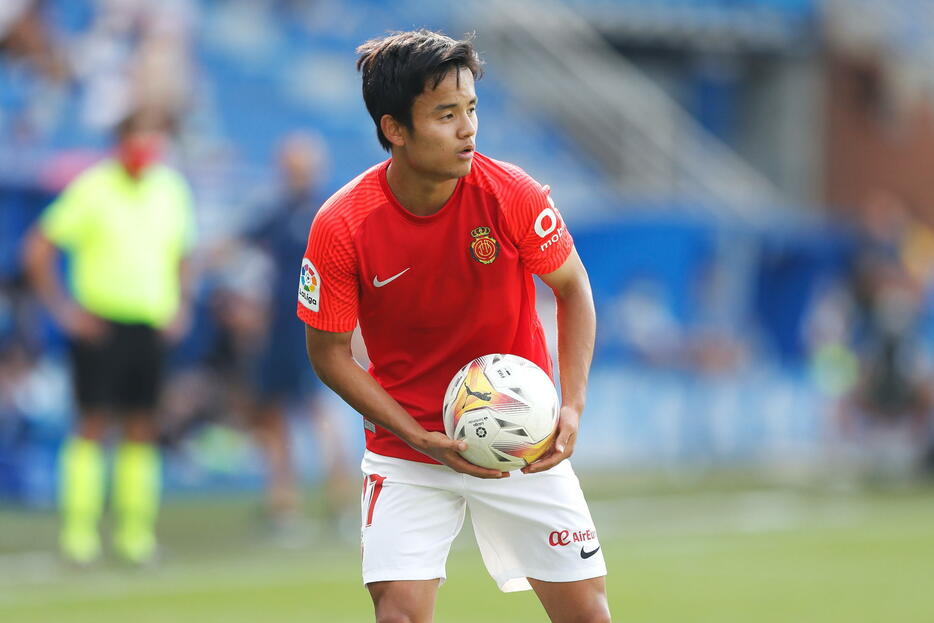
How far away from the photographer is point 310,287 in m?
4.49

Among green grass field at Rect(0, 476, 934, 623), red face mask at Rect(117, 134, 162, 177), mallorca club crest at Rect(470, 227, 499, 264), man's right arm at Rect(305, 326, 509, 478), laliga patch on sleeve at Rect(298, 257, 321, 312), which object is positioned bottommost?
green grass field at Rect(0, 476, 934, 623)

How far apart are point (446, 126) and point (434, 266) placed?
0.44m

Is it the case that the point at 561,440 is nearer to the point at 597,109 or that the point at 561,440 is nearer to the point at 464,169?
the point at 464,169

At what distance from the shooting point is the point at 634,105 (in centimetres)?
2150

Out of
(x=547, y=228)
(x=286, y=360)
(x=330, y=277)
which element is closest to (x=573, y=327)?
(x=547, y=228)

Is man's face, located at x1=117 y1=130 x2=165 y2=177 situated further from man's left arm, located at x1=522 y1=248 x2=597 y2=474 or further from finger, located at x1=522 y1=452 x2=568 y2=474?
finger, located at x1=522 y1=452 x2=568 y2=474

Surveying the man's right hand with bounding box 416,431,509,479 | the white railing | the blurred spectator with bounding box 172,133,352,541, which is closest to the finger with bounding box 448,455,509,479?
the man's right hand with bounding box 416,431,509,479

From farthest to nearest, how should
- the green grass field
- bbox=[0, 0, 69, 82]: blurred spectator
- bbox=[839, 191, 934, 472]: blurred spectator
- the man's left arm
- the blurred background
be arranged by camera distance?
bbox=[839, 191, 934, 472]: blurred spectator, bbox=[0, 0, 69, 82]: blurred spectator, the blurred background, the green grass field, the man's left arm

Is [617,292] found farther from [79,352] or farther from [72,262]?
[79,352]

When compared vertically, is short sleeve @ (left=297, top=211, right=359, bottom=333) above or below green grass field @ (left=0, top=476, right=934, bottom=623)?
above

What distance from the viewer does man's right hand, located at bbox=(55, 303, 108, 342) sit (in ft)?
28.2

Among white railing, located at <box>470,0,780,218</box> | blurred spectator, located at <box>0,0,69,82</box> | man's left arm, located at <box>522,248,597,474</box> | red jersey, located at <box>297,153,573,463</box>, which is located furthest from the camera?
white railing, located at <box>470,0,780,218</box>

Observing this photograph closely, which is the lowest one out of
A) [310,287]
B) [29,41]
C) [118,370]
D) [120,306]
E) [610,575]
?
[610,575]

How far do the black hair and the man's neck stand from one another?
0.16 meters
